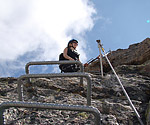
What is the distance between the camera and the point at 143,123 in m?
3.15

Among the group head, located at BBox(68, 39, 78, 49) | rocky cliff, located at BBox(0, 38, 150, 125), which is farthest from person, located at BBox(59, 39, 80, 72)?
rocky cliff, located at BBox(0, 38, 150, 125)

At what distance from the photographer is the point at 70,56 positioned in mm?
6594

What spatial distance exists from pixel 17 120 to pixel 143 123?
7.59 ft

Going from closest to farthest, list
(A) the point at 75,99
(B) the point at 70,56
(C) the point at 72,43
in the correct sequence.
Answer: (A) the point at 75,99 → (B) the point at 70,56 → (C) the point at 72,43

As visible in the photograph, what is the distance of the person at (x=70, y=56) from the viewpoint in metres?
6.00

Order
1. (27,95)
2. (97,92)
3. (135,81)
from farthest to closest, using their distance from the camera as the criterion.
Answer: (135,81), (97,92), (27,95)

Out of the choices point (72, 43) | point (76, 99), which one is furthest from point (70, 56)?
point (76, 99)

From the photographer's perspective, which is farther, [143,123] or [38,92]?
[38,92]

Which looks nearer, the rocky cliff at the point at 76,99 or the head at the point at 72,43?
the rocky cliff at the point at 76,99

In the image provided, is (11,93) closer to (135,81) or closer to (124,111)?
(124,111)

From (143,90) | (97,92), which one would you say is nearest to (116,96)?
(97,92)

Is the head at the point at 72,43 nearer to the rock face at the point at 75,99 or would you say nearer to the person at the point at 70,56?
the person at the point at 70,56

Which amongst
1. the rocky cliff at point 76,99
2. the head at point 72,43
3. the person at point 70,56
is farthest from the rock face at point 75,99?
the head at point 72,43

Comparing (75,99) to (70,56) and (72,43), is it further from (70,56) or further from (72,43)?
(72,43)
